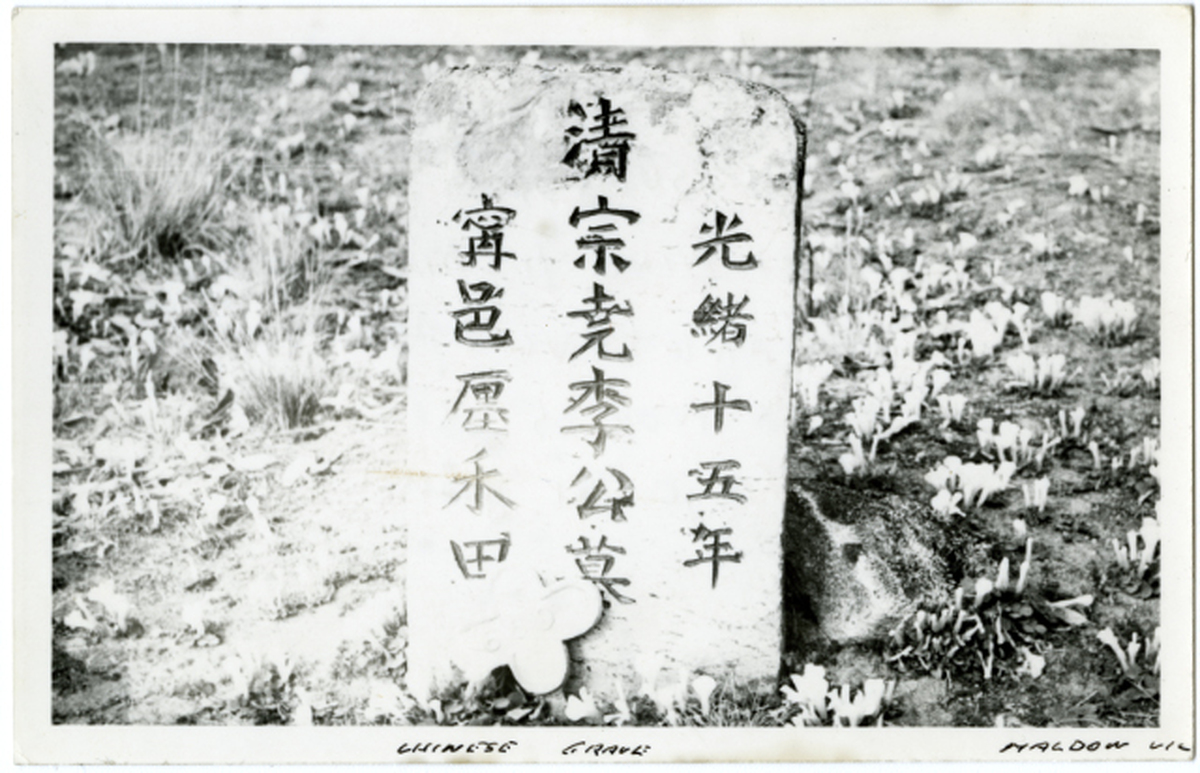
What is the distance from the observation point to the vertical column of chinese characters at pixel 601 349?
3.20 metres

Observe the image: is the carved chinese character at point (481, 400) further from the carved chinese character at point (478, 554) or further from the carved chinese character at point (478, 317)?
the carved chinese character at point (478, 554)

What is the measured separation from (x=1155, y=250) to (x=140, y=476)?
3.31 meters

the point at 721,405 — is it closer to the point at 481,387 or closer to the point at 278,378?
the point at 481,387

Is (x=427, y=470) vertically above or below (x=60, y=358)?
below

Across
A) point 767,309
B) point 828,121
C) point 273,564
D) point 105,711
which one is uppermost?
point 828,121

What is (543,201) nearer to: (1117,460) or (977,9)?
(977,9)

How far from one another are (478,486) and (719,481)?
736 millimetres

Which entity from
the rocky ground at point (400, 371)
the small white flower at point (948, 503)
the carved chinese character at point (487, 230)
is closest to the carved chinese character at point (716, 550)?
the rocky ground at point (400, 371)

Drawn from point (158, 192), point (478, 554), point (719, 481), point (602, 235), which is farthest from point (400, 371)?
point (719, 481)

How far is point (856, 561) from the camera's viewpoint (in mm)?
3350

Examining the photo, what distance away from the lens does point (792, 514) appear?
338 centimetres

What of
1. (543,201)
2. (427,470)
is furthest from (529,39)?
(427,470)

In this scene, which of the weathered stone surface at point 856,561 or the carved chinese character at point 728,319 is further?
the weathered stone surface at point 856,561

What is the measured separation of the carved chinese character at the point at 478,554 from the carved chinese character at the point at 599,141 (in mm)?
1158
